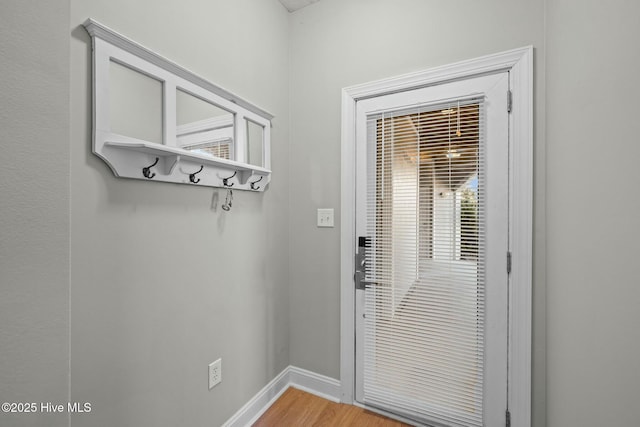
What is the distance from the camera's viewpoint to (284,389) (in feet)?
6.51

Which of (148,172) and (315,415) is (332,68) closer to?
(148,172)

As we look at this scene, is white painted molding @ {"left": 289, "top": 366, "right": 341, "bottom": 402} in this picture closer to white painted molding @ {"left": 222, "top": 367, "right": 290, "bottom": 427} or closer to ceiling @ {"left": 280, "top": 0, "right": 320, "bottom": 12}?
white painted molding @ {"left": 222, "top": 367, "right": 290, "bottom": 427}

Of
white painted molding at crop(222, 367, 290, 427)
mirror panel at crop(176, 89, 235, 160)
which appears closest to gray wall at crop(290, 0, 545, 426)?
white painted molding at crop(222, 367, 290, 427)

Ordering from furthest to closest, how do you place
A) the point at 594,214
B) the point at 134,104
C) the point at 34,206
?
the point at 134,104
the point at 594,214
the point at 34,206

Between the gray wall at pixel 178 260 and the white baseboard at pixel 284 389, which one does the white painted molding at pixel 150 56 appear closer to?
the gray wall at pixel 178 260

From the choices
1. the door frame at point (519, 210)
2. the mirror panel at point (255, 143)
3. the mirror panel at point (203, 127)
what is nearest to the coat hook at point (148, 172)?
the mirror panel at point (203, 127)

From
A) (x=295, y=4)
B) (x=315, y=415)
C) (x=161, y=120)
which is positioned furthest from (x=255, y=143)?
(x=315, y=415)

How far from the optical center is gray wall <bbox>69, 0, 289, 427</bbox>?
96 cm

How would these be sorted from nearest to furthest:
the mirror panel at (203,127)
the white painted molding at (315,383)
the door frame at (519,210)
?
the mirror panel at (203,127), the door frame at (519,210), the white painted molding at (315,383)

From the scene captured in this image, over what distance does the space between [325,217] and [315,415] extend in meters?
1.21

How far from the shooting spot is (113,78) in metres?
1.02

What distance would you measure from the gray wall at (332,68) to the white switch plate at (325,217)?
43 millimetres

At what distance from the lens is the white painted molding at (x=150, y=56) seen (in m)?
0.95

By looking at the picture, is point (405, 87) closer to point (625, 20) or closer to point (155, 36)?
point (625, 20)
